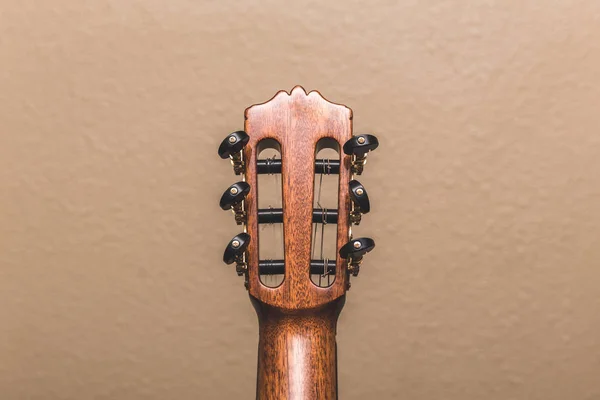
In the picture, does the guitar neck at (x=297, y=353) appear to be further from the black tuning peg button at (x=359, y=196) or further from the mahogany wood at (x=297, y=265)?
the black tuning peg button at (x=359, y=196)

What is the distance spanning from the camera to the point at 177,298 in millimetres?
991

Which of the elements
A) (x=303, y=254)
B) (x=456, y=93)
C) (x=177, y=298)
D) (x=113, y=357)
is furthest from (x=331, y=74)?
(x=113, y=357)

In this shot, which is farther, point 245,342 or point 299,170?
point 245,342

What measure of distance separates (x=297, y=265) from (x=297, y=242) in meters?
0.03

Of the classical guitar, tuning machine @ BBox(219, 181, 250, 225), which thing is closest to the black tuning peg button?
the classical guitar

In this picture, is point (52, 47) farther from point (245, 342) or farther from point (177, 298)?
point (245, 342)

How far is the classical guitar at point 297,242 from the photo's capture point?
0.80 metres

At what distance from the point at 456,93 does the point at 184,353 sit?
1.91 feet

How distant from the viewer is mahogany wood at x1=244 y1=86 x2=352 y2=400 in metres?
0.79

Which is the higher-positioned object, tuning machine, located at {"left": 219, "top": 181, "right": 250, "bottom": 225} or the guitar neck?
tuning machine, located at {"left": 219, "top": 181, "right": 250, "bottom": 225}

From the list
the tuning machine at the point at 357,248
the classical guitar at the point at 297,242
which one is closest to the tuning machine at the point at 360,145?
the classical guitar at the point at 297,242

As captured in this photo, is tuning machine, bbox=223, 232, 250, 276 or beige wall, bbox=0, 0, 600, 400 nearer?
tuning machine, bbox=223, 232, 250, 276

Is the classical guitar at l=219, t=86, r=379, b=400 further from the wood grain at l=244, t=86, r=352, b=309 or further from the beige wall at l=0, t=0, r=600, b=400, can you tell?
the beige wall at l=0, t=0, r=600, b=400

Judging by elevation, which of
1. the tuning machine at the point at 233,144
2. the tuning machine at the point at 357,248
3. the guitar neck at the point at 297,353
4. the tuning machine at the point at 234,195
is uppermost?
the tuning machine at the point at 233,144
